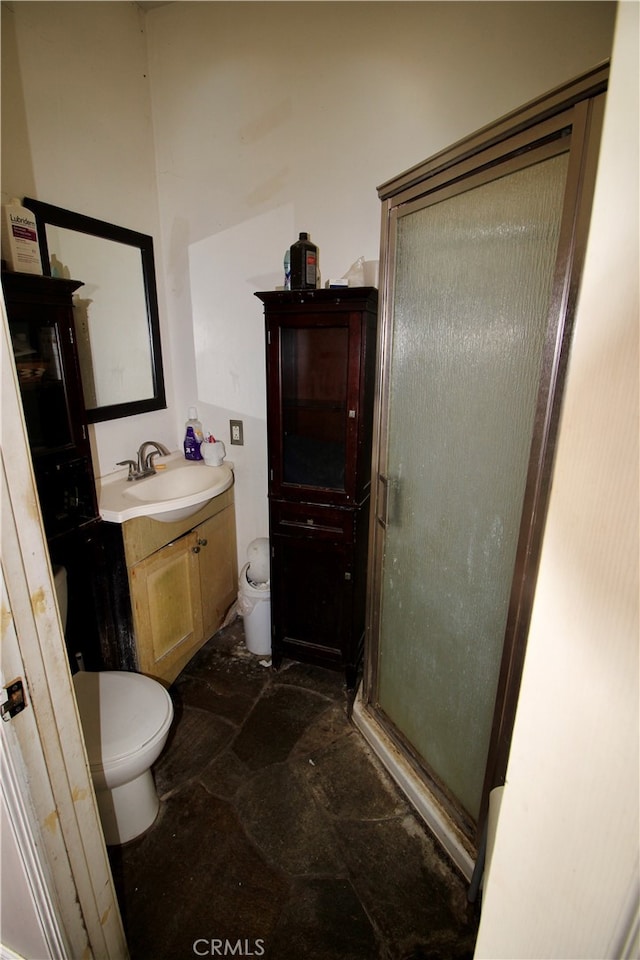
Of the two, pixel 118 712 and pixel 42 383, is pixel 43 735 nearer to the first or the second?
pixel 118 712

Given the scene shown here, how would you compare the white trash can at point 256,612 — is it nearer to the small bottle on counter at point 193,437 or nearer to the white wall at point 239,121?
the white wall at point 239,121

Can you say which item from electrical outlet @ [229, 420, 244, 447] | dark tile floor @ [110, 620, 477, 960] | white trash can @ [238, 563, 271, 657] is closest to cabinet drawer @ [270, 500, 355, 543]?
white trash can @ [238, 563, 271, 657]

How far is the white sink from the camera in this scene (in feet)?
5.45

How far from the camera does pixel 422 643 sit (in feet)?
4.58

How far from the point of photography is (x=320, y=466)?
1899 mm

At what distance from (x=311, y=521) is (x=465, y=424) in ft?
3.01

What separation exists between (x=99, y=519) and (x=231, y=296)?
4.17 ft

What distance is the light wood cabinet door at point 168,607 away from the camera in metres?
1.73

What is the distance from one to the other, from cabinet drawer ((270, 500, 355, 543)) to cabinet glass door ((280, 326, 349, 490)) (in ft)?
0.36

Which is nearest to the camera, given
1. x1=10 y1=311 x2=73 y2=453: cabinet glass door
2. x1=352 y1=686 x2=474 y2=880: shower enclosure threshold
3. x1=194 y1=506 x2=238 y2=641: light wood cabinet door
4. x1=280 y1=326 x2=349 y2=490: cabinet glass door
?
x1=352 y1=686 x2=474 y2=880: shower enclosure threshold

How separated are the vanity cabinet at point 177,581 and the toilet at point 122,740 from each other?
0.86 ft

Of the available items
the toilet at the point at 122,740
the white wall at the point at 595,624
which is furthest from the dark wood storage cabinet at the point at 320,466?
the white wall at the point at 595,624

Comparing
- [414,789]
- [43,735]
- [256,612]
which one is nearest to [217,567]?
[256,612]

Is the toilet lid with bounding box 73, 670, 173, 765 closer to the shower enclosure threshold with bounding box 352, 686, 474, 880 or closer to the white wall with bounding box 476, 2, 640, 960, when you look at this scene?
the shower enclosure threshold with bounding box 352, 686, 474, 880
